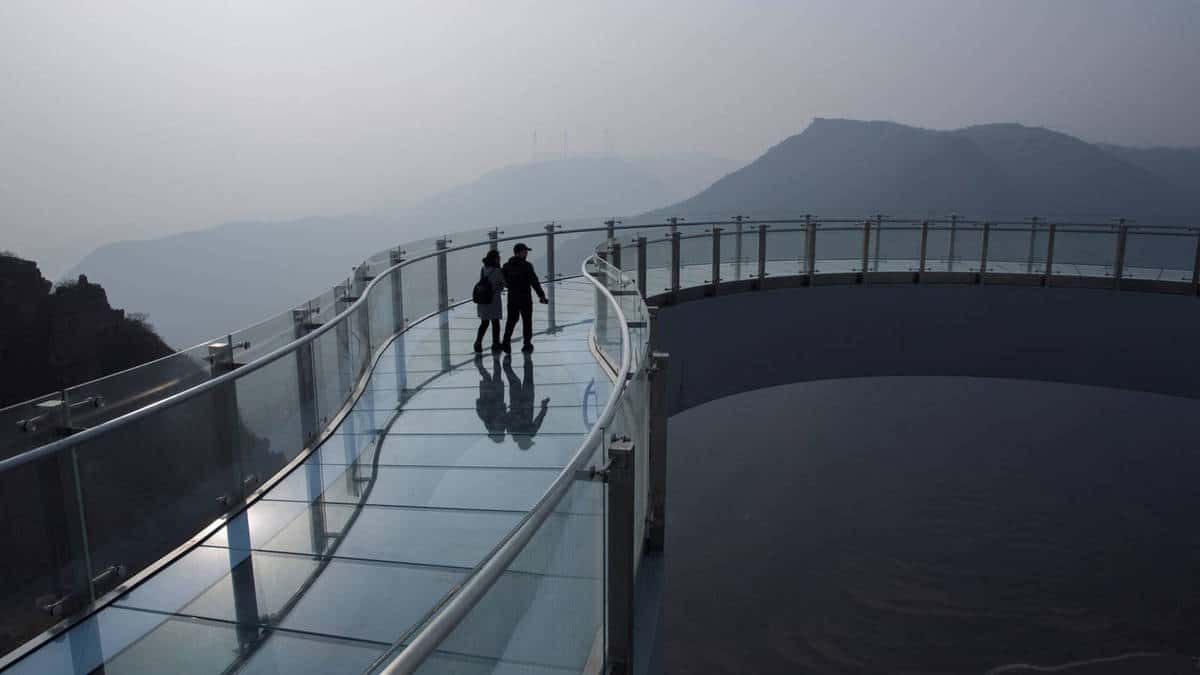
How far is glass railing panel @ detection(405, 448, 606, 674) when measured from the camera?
189cm

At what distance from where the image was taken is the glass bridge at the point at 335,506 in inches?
107

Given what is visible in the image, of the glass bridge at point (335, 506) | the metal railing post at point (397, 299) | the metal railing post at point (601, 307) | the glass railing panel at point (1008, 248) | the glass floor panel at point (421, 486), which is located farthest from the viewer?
the glass railing panel at point (1008, 248)

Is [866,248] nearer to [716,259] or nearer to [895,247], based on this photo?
→ [895,247]

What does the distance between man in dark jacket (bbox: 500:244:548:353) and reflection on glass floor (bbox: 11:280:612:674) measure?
1.60 metres

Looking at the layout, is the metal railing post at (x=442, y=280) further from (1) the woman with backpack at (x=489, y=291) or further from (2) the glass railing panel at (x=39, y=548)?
(2) the glass railing panel at (x=39, y=548)

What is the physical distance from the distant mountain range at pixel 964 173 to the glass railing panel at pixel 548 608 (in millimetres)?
141221

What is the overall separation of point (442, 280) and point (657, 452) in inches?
311

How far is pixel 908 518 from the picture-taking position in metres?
59.6

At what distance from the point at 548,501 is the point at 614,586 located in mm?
1144

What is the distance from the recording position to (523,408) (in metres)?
8.00

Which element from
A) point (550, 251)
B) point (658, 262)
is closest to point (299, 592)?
point (658, 262)

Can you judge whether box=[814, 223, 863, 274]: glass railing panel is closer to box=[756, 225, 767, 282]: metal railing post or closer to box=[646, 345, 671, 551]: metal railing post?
box=[756, 225, 767, 282]: metal railing post

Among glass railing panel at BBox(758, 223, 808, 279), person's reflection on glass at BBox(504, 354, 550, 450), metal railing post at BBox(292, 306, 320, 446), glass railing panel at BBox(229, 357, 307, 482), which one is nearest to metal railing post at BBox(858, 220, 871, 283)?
glass railing panel at BBox(758, 223, 808, 279)

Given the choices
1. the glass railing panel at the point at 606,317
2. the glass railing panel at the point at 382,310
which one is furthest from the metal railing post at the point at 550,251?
the glass railing panel at the point at 606,317
